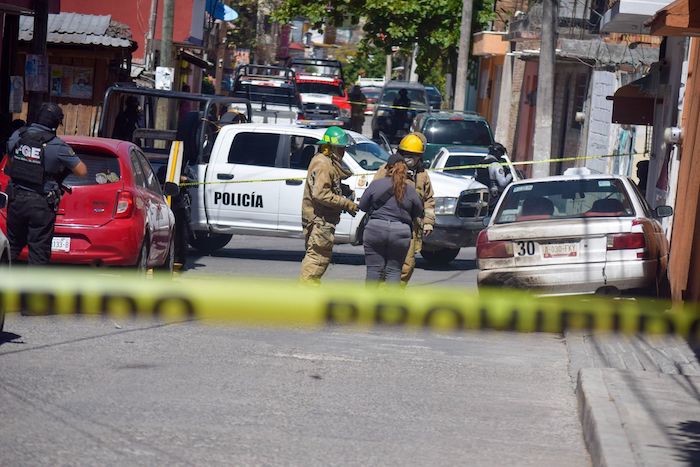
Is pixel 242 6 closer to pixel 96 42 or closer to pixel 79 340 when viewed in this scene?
pixel 96 42

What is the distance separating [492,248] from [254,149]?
206 inches

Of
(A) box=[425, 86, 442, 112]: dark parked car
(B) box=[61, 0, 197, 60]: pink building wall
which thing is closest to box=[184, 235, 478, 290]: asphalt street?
(B) box=[61, 0, 197, 60]: pink building wall

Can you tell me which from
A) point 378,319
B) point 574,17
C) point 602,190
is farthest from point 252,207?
point 574,17

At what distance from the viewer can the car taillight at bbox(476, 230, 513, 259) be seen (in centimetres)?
1207

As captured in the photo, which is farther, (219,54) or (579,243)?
(219,54)

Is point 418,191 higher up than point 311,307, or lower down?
higher up

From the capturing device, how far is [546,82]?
21172 mm

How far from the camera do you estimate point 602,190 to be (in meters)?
12.5

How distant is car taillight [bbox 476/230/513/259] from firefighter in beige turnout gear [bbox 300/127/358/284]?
4.36ft

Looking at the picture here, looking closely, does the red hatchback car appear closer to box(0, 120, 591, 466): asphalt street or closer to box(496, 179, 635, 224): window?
box(0, 120, 591, 466): asphalt street

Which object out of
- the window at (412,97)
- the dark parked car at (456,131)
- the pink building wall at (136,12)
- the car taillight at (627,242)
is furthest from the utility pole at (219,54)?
the car taillight at (627,242)

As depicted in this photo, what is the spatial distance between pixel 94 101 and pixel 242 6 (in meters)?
39.9

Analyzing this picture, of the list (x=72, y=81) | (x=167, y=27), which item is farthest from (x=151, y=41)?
(x=167, y=27)

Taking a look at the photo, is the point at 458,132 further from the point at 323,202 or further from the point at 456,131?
the point at 323,202
